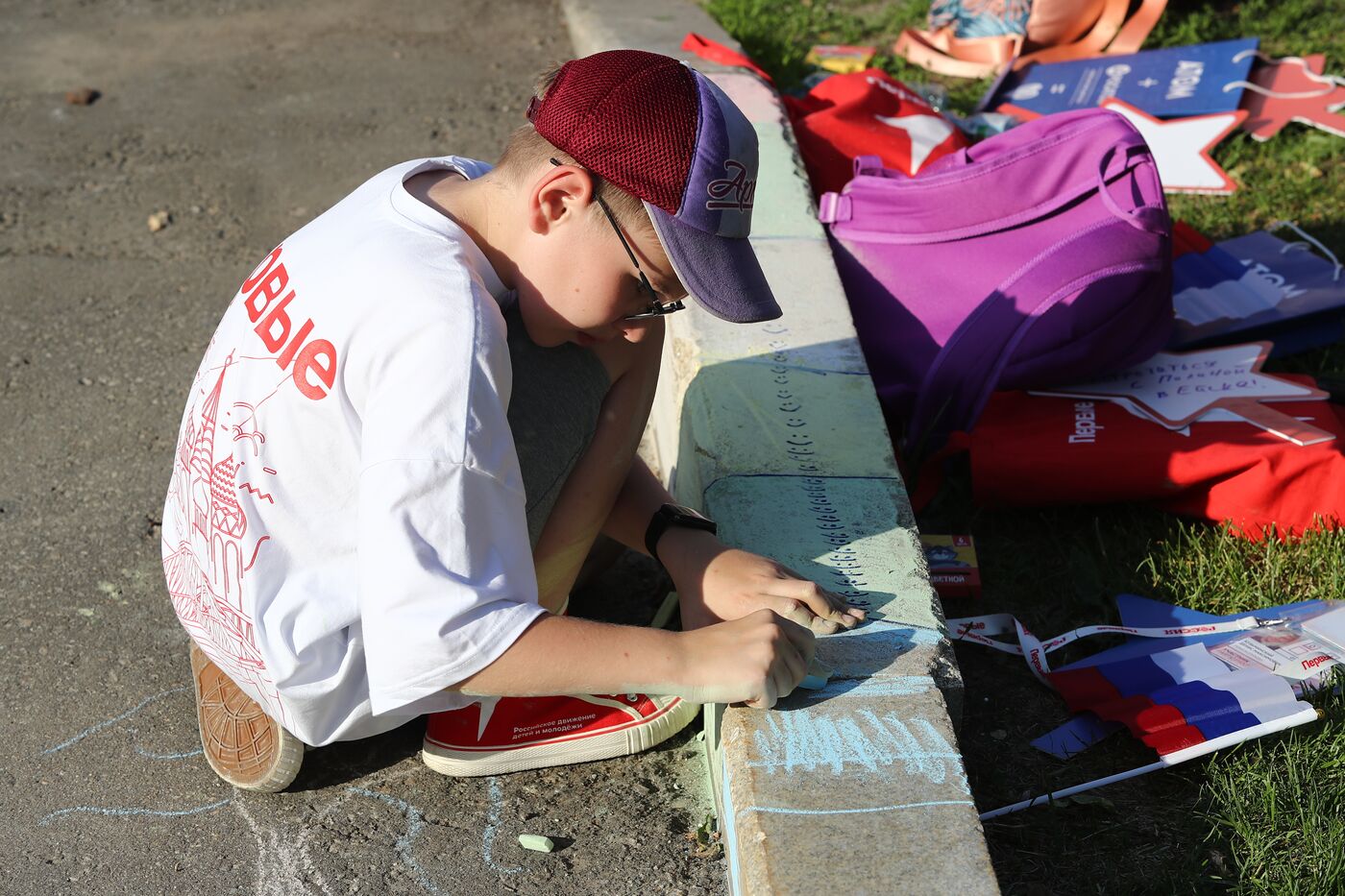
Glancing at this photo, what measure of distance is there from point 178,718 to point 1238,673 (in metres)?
1.88

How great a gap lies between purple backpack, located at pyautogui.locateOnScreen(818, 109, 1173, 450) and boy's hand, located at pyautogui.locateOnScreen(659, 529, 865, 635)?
93cm

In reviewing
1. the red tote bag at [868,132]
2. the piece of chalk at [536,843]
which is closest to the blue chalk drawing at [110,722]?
the piece of chalk at [536,843]

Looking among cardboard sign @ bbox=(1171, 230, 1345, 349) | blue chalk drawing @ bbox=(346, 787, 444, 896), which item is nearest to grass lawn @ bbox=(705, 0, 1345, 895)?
cardboard sign @ bbox=(1171, 230, 1345, 349)

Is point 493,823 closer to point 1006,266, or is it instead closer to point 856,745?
point 856,745

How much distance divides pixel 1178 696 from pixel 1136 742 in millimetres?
117

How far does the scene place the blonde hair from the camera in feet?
5.43

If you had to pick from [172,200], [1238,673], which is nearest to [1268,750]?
[1238,673]

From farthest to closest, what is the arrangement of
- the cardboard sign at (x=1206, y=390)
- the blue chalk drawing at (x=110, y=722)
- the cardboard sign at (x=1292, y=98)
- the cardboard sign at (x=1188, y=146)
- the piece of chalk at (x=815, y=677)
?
the cardboard sign at (x=1292, y=98)
the cardboard sign at (x=1188, y=146)
the cardboard sign at (x=1206, y=390)
the blue chalk drawing at (x=110, y=722)
the piece of chalk at (x=815, y=677)

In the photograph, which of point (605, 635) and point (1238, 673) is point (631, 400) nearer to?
point (605, 635)

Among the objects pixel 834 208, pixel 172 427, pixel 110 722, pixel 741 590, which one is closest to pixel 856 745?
pixel 741 590

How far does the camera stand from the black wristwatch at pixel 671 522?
2.16 metres

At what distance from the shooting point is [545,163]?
5.52 feet

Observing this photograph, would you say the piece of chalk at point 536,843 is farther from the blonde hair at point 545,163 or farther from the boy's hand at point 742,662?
the blonde hair at point 545,163

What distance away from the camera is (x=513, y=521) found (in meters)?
1.58
